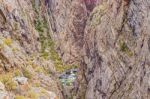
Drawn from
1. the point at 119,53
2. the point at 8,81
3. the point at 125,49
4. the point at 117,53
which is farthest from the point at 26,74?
the point at 117,53

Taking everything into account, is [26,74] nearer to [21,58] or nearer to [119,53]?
[21,58]

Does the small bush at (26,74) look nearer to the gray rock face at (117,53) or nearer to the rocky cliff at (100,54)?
the rocky cliff at (100,54)

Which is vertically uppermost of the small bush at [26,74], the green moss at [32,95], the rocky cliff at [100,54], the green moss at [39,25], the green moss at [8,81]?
the green moss at [39,25]

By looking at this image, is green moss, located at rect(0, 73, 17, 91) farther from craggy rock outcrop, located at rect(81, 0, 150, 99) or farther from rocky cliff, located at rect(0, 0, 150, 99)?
craggy rock outcrop, located at rect(81, 0, 150, 99)

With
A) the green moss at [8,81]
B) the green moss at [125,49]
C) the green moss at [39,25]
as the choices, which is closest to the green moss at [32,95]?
the green moss at [8,81]

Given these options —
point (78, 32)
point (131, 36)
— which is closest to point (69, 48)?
point (78, 32)

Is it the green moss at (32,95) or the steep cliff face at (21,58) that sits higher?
the steep cliff face at (21,58)

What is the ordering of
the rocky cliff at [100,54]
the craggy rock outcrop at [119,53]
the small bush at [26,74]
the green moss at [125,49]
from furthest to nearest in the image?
the green moss at [125,49], the craggy rock outcrop at [119,53], the rocky cliff at [100,54], the small bush at [26,74]

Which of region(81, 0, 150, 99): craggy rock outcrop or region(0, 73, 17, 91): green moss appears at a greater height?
region(81, 0, 150, 99): craggy rock outcrop

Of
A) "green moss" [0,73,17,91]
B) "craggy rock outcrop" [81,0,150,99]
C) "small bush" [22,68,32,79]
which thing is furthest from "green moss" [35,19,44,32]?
"green moss" [0,73,17,91]
